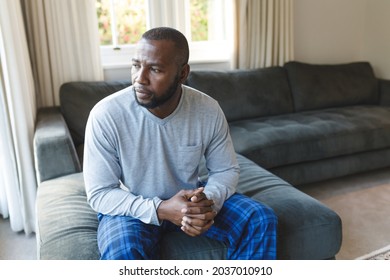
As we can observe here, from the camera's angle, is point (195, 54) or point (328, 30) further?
point (328, 30)

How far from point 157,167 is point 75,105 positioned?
1.18m

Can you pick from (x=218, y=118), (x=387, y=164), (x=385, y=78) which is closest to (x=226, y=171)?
(x=218, y=118)

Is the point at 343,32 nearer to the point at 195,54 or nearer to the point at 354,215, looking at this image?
the point at 195,54

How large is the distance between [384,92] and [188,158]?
7.78 ft

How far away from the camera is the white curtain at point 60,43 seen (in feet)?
7.14

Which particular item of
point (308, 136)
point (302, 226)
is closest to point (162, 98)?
point (302, 226)

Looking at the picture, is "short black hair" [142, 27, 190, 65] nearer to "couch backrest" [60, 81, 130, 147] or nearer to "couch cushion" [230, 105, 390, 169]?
"couch cushion" [230, 105, 390, 169]

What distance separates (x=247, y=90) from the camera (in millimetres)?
2578

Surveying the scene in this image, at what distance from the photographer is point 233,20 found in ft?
9.02

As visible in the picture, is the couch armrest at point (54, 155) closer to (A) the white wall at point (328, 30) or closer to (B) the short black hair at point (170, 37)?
(B) the short black hair at point (170, 37)

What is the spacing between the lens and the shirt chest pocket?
3.78ft

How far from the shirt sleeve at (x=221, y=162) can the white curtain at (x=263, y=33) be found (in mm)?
1742
